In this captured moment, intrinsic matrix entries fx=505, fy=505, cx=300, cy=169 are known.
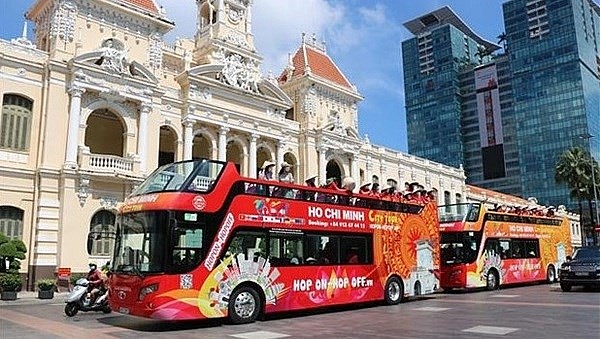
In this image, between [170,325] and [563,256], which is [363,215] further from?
[563,256]

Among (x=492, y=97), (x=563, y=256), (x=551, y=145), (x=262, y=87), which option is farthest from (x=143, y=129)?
(x=492, y=97)

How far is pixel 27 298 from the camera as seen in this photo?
68.4 ft

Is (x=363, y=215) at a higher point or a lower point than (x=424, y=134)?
lower

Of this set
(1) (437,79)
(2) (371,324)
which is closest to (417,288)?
(2) (371,324)

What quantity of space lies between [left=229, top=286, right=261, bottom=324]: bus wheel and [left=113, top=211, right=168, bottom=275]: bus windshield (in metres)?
2.12

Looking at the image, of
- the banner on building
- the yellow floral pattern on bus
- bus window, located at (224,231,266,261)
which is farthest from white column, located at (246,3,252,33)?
the banner on building

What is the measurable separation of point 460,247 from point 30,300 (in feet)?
58.5

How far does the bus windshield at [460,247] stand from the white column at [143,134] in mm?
16751

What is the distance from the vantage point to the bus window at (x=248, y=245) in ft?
40.5

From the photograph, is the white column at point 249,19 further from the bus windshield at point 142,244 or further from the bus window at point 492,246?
the bus windshield at point 142,244

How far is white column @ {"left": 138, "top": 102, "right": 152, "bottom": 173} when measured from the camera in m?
28.3

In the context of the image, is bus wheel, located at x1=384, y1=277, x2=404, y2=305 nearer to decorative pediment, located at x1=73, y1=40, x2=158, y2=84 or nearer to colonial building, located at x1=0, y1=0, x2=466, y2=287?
colonial building, located at x1=0, y1=0, x2=466, y2=287

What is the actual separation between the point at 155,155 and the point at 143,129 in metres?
1.66

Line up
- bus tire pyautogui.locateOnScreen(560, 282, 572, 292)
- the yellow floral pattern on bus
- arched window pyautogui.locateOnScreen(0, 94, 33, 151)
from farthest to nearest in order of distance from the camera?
arched window pyautogui.locateOnScreen(0, 94, 33, 151) → bus tire pyautogui.locateOnScreen(560, 282, 572, 292) → the yellow floral pattern on bus
